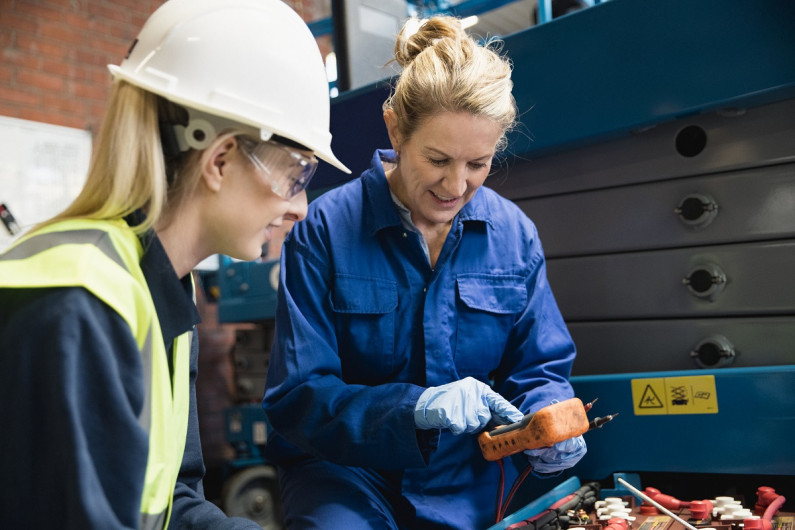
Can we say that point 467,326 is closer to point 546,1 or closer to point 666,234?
point 666,234

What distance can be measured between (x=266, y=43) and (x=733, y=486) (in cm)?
164

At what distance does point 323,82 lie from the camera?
1284 millimetres

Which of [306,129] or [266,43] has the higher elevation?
[266,43]

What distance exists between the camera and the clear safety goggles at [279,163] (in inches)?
44.6

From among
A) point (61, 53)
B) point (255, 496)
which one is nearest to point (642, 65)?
point (255, 496)

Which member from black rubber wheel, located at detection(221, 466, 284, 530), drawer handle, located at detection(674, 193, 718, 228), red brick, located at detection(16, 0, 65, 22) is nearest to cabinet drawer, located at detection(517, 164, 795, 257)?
drawer handle, located at detection(674, 193, 718, 228)

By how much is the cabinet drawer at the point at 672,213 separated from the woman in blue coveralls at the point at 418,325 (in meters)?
0.35

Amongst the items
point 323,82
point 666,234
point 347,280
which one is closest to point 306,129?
point 323,82

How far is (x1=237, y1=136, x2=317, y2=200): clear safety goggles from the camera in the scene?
113 cm

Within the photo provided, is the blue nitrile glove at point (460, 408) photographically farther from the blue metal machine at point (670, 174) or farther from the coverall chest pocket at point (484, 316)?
the blue metal machine at point (670, 174)

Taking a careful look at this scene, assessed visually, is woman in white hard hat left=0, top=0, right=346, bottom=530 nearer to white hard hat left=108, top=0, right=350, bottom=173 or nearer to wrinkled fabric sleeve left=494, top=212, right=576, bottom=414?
white hard hat left=108, top=0, right=350, bottom=173

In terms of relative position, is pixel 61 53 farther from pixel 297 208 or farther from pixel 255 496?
pixel 297 208

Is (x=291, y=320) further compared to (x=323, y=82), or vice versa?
(x=291, y=320)

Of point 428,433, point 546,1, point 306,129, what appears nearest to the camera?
point 306,129
